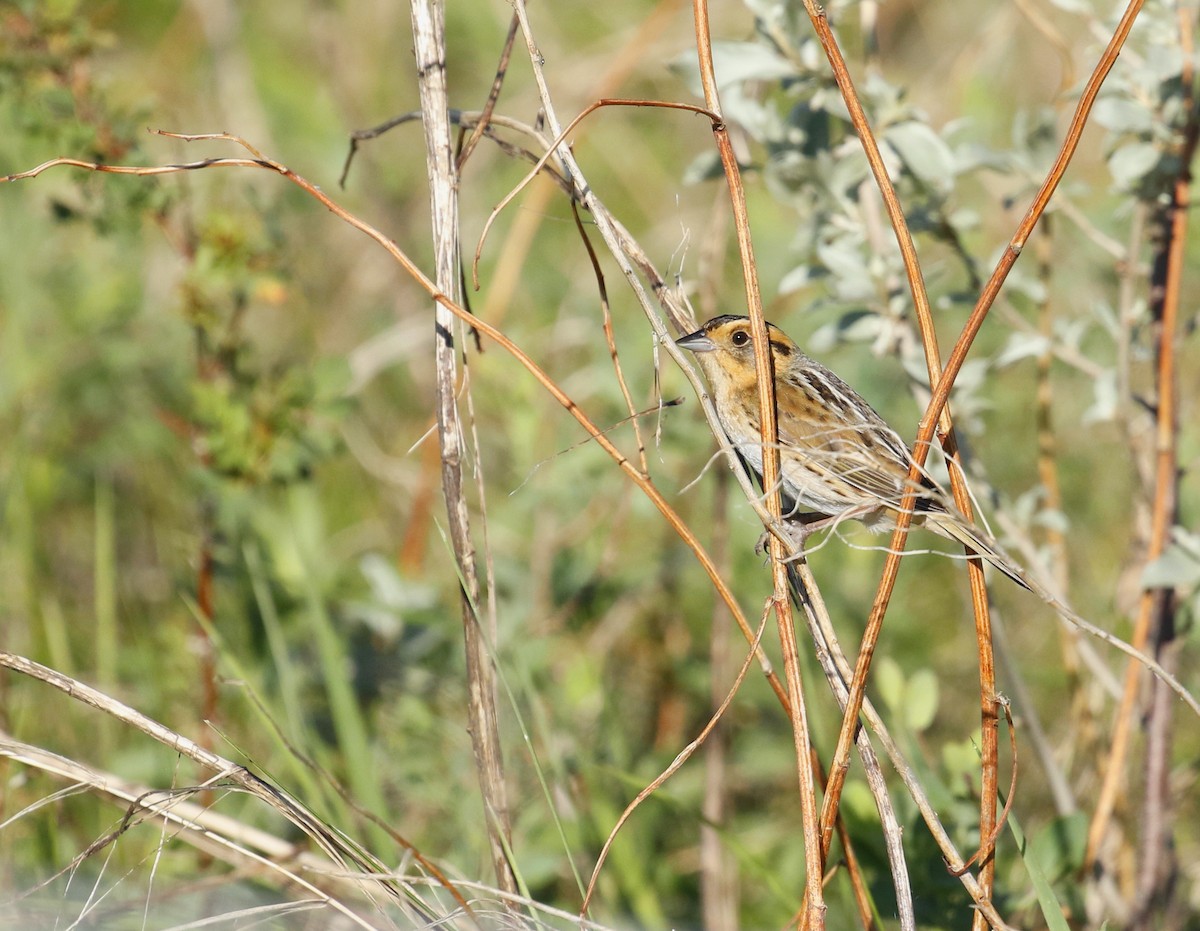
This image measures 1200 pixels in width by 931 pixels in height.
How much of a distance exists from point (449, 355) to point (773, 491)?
0.63m

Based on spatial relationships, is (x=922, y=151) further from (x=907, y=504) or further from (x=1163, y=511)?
(x=907, y=504)

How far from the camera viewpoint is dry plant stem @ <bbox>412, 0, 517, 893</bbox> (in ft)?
7.17

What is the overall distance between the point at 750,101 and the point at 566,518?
1.91 metres

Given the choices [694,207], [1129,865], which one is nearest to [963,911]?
[1129,865]

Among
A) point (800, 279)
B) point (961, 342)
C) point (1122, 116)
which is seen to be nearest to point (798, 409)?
point (800, 279)

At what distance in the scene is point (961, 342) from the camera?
1.85 m

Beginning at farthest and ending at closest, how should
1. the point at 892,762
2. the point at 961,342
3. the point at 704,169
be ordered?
the point at 704,169
the point at 892,762
the point at 961,342

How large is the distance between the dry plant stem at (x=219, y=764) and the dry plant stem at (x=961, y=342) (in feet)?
2.72

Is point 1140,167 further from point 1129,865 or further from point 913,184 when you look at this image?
point 1129,865

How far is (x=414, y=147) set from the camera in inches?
298

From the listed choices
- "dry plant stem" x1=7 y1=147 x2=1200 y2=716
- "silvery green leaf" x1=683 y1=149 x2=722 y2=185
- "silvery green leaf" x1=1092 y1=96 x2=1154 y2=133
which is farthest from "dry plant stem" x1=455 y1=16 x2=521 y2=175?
"silvery green leaf" x1=1092 y1=96 x2=1154 y2=133

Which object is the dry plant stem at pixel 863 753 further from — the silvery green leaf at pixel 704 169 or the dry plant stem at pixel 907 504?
the silvery green leaf at pixel 704 169

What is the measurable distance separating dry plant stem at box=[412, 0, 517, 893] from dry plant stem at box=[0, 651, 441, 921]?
0.89ft

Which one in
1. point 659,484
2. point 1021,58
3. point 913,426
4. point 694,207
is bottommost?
point 659,484
